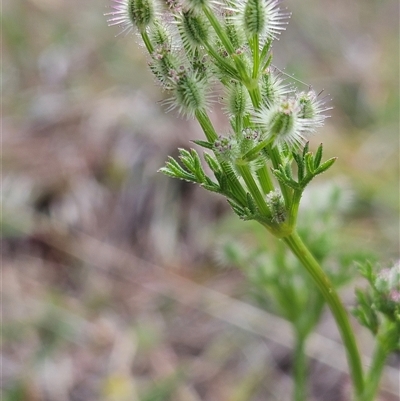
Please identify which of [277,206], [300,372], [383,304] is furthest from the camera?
[300,372]

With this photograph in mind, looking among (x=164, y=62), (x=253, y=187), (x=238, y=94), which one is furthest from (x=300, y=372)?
(x=164, y=62)

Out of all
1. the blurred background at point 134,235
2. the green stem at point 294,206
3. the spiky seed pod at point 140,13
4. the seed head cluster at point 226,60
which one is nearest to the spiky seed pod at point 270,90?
the seed head cluster at point 226,60

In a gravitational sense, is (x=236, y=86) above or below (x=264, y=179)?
above

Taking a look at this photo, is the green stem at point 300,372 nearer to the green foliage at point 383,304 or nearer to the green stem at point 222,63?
the green foliage at point 383,304

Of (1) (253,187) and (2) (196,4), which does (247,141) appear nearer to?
(1) (253,187)

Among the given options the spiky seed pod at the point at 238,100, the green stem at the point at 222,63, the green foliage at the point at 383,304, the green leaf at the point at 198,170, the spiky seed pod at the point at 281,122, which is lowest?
the green foliage at the point at 383,304

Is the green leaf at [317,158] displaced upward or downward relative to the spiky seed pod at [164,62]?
downward
